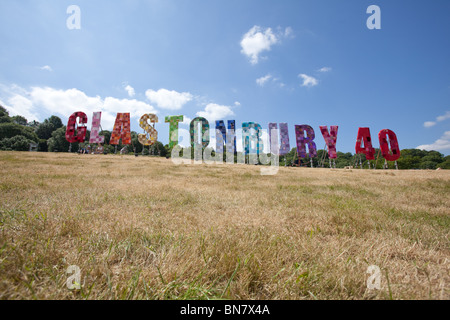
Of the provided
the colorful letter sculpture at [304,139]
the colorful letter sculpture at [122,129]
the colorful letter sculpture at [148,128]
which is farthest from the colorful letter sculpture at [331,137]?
the colorful letter sculpture at [122,129]

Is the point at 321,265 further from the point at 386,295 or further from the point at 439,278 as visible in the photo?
the point at 439,278

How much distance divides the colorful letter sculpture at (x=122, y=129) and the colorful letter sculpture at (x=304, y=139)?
1067 inches

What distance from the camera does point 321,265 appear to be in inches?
59.9

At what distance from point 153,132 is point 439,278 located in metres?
30.5

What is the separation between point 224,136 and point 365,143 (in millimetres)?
20049

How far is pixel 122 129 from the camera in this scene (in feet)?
94.0

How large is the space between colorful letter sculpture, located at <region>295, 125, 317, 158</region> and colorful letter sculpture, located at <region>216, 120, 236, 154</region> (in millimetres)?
A: 10389

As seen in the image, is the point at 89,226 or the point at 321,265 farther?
the point at 89,226

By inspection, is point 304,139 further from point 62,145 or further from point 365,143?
point 62,145

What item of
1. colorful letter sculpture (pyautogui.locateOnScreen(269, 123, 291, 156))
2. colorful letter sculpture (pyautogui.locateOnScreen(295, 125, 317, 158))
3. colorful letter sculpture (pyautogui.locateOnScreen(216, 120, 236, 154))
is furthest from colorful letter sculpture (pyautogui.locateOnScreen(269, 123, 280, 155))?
colorful letter sculpture (pyautogui.locateOnScreen(216, 120, 236, 154))

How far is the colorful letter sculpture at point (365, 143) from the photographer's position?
81.1 ft

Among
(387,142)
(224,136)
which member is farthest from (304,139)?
(224,136)

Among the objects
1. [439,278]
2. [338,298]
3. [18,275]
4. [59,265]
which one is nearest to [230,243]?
[338,298]

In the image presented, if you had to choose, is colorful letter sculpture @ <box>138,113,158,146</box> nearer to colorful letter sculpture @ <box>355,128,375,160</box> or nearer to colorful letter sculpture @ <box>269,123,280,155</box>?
colorful letter sculpture @ <box>269,123,280,155</box>
